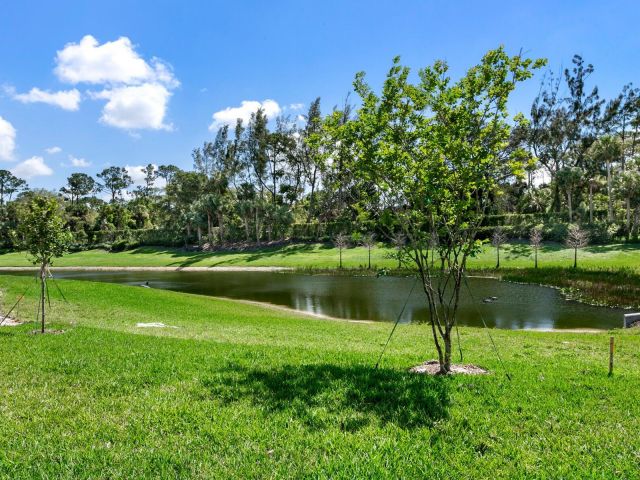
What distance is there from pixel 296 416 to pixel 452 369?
4.49 meters

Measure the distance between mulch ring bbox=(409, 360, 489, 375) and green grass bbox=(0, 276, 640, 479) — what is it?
394 millimetres

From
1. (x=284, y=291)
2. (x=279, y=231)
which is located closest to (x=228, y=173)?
(x=279, y=231)

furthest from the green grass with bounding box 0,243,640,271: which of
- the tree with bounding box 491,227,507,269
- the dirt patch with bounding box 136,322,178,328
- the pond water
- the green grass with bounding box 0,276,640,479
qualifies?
the green grass with bounding box 0,276,640,479

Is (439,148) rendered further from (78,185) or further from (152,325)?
(78,185)

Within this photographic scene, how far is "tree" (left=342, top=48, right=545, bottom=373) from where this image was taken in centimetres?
850

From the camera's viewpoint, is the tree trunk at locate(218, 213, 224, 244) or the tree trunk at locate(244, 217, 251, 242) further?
the tree trunk at locate(218, 213, 224, 244)

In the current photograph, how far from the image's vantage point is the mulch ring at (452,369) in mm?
9251

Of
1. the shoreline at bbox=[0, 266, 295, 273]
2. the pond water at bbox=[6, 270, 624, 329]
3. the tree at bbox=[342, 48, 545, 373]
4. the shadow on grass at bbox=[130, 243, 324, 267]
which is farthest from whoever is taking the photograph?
the shadow on grass at bbox=[130, 243, 324, 267]

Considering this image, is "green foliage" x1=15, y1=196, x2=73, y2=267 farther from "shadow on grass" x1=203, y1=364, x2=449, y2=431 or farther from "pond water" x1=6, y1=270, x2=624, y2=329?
"pond water" x1=6, y1=270, x2=624, y2=329

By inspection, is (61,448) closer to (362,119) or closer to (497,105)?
(362,119)

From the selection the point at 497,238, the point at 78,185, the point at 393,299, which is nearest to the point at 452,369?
the point at 393,299

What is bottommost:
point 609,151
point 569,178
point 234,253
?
point 234,253

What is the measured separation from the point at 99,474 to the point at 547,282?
4079cm

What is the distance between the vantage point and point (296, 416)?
21.5 ft
